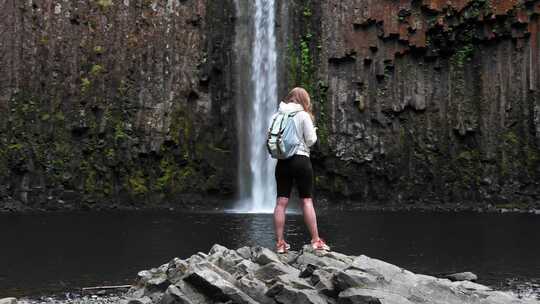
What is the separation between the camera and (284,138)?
8211 mm

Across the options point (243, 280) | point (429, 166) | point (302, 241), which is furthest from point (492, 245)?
point (429, 166)

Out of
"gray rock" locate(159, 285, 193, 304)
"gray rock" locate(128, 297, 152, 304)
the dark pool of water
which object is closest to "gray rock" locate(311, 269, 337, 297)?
"gray rock" locate(159, 285, 193, 304)

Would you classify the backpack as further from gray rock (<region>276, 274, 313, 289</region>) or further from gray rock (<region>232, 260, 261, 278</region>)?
gray rock (<region>276, 274, 313, 289</region>)

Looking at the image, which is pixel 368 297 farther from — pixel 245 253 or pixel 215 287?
pixel 245 253

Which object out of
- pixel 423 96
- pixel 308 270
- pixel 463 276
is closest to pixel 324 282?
pixel 308 270

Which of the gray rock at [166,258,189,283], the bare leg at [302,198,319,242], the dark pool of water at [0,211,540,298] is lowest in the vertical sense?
the dark pool of water at [0,211,540,298]

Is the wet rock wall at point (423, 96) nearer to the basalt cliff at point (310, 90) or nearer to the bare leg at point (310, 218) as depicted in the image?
the basalt cliff at point (310, 90)

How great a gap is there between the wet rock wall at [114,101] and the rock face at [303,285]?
1693cm

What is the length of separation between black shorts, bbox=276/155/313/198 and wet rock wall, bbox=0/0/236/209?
16413 mm

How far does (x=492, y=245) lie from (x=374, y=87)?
510 inches

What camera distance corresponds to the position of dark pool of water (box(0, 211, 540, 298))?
33.5ft

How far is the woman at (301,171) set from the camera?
27.1 ft

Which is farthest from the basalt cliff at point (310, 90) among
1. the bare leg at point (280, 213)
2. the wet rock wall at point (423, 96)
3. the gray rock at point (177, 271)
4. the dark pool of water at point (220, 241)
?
the gray rock at point (177, 271)

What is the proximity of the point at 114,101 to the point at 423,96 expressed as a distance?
35.5ft
